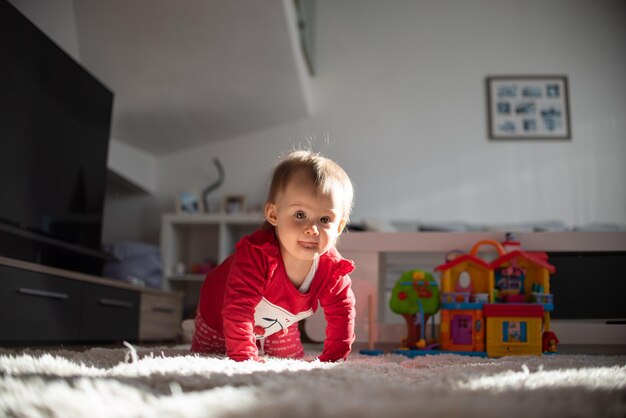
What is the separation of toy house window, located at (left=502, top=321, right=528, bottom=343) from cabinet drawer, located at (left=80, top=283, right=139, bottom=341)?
1.53 metres

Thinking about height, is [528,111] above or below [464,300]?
above

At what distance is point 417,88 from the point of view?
4.58 m

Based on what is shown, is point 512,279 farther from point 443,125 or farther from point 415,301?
point 443,125

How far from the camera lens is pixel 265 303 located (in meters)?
1.45

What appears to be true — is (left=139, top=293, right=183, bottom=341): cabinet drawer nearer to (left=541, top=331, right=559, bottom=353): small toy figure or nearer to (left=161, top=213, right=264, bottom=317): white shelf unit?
(left=161, top=213, right=264, bottom=317): white shelf unit

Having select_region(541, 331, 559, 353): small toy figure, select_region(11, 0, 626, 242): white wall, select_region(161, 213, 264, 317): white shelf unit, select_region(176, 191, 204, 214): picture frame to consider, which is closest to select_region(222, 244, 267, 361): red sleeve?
select_region(541, 331, 559, 353): small toy figure

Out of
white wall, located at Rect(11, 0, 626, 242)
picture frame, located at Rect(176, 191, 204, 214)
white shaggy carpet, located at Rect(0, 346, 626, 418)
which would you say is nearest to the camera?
white shaggy carpet, located at Rect(0, 346, 626, 418)

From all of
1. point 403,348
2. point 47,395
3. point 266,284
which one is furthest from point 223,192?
point 47,395

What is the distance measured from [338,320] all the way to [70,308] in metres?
1.19

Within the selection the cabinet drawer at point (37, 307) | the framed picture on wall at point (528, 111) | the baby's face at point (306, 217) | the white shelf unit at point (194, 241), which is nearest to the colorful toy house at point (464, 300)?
the baby's face at point (306, 217)

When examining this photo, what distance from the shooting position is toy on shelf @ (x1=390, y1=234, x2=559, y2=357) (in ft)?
5.77

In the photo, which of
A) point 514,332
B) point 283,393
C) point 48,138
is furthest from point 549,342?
point 48,138

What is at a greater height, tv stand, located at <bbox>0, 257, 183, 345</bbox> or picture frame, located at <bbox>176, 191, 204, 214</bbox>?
picture frame, located at <bbox>176, 191, 204, 214</bbox>

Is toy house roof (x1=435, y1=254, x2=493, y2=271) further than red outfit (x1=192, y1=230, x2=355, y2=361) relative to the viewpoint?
Yes
